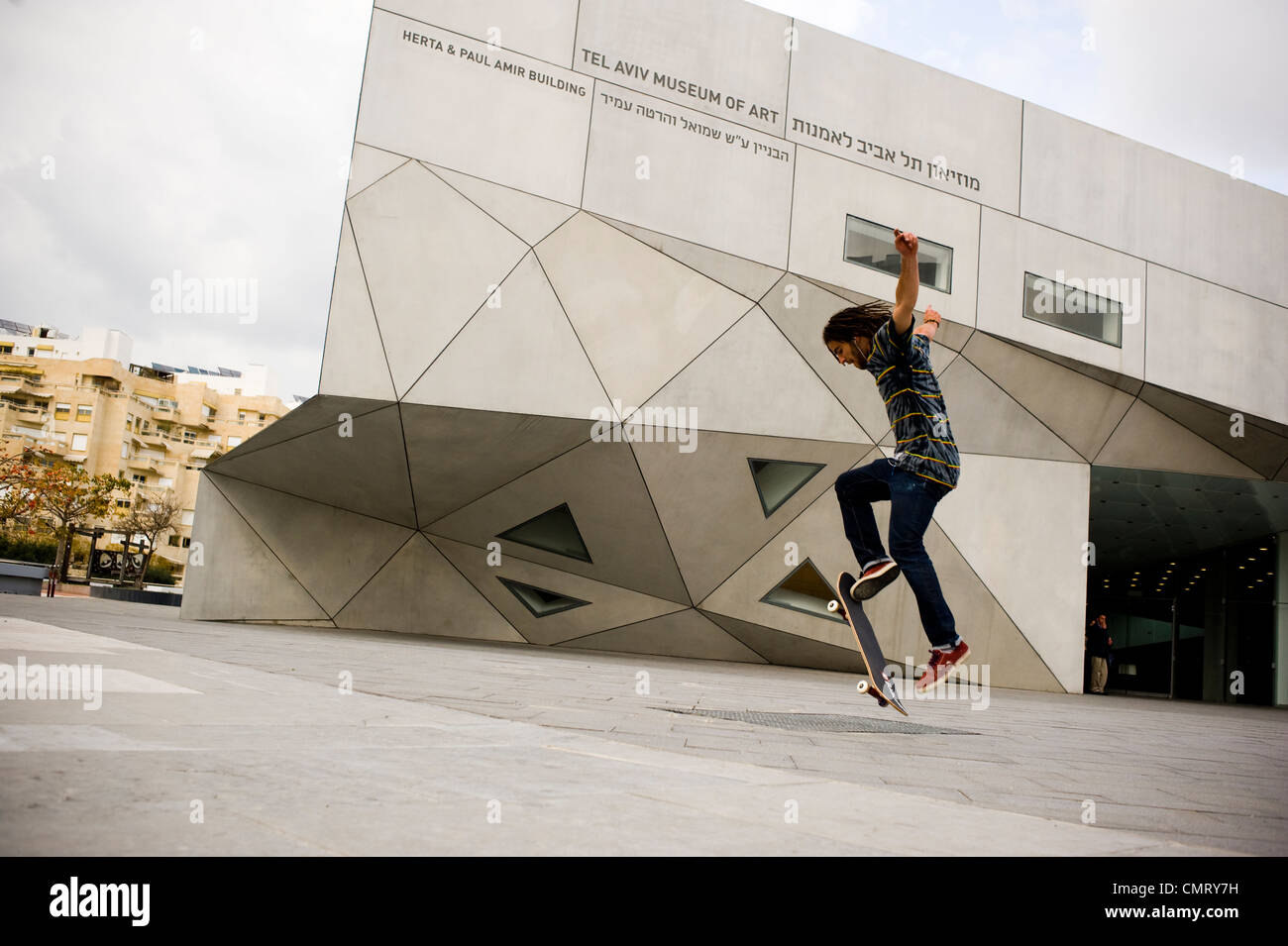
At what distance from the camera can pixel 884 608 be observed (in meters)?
15.0

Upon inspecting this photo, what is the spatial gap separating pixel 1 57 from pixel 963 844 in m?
17.3

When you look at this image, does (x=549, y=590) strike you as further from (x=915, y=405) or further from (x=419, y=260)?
(x=915, y=405)

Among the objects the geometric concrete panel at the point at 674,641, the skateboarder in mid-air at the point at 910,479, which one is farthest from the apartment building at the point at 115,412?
the skateboarder in mid-air at the point at 910,479

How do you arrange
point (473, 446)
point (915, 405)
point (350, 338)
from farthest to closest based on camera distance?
point (473, 446) < point (350, 338) < point (915, 405)

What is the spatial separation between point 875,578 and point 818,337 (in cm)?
945

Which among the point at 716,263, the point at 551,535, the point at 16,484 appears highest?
the point at 716,263

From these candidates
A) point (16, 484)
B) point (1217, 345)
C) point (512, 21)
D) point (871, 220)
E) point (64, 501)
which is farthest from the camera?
point (64, 501)

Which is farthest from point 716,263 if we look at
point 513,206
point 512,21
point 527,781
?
point 527,781

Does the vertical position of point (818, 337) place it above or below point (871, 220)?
below

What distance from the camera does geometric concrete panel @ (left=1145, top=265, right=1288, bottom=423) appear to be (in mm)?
16516

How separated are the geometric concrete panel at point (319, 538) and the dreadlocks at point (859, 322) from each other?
11933mm

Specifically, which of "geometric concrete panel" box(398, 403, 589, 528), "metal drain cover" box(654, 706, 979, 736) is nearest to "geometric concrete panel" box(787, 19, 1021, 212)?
"geometric concrete panel" box(398, 403, 589, 528)

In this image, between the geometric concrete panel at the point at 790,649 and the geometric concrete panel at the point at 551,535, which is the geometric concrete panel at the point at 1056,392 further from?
the geometric concrete panel at the point at 551,535

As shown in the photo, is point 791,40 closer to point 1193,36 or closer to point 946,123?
point 946,123
